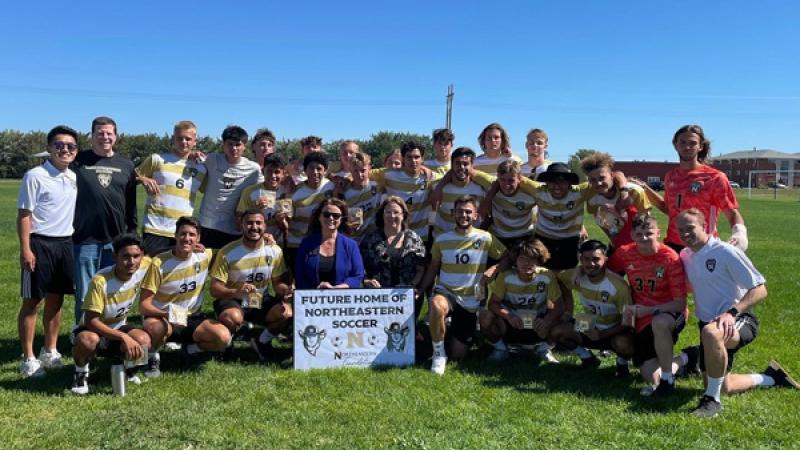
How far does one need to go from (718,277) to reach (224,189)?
5.25m

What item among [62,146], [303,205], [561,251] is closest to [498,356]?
[561,251]

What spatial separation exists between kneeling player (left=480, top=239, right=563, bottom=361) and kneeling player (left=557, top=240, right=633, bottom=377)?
26 cm

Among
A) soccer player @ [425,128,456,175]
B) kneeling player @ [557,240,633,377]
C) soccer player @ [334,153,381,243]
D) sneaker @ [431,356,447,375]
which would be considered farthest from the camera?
soccer player @ [425,128,456,175]

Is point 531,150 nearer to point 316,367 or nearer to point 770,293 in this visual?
point 316,367

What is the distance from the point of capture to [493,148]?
813 cm

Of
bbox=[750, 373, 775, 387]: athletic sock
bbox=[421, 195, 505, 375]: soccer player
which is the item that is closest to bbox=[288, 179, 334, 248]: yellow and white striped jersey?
bbox=[421, 195, 505, 375]: soccer player

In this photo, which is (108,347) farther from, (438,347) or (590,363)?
(590,363)

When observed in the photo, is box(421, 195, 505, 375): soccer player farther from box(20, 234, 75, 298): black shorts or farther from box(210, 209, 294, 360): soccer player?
box(20, 234, 75, 298): black shorts

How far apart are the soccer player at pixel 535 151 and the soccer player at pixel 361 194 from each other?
210cm

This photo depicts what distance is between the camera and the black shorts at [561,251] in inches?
277

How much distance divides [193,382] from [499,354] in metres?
3.11

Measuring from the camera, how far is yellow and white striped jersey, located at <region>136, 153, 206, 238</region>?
682 cm

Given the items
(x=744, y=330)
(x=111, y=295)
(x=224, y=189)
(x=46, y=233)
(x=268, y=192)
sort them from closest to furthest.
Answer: (x=744, y=330), (x=111, y=295), (x=46, y=233), (x=268, y=192), (x=224, y=189)

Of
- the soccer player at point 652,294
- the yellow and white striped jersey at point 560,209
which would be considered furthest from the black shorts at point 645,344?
the yellow and white striped jersey at point 560,209
